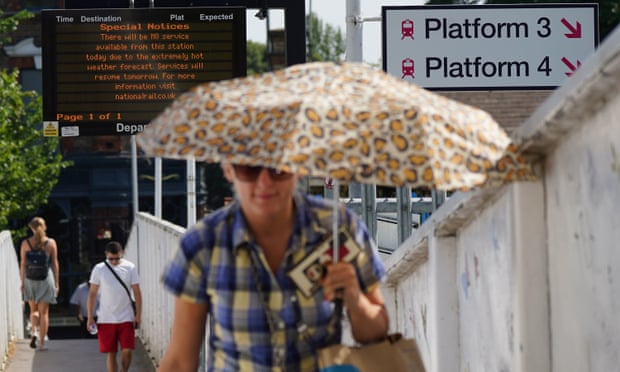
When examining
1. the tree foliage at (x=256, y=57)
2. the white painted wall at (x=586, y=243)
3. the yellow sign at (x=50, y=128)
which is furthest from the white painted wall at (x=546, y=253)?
the tree foliage at (x=256, y=57)

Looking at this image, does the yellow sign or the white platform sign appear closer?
the white platform sign

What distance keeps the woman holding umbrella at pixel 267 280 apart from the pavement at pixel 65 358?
1319cm

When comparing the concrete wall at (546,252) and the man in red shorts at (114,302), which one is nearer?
the concrete wall at (546,252)

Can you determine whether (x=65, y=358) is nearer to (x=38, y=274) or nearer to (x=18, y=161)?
(x=38, y=274)

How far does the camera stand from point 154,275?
55.1ft

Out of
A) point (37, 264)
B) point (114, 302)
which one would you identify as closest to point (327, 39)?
point (37, 264)

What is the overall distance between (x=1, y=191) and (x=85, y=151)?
1791 cm

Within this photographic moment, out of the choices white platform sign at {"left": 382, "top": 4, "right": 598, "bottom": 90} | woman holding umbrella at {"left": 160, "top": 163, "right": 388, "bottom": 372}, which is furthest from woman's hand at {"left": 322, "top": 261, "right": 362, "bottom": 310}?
white platform sign at {"left": 382, "top": 4, "right": 598, "bottom": 90}

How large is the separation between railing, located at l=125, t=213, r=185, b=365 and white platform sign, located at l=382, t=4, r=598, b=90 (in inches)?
101

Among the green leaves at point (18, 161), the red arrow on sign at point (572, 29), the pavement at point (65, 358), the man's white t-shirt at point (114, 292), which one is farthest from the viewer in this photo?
the green leaves at point (18, 161)

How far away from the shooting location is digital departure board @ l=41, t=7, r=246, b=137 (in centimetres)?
1402

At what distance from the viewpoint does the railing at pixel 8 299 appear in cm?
1781

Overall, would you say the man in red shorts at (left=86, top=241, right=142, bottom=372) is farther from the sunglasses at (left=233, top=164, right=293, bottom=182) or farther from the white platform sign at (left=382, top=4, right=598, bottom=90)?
the sunglasses at (left=233, top=164, right=293, bottom=182)

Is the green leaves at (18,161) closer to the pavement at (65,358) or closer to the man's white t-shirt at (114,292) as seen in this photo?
the pavement at (65,358)
